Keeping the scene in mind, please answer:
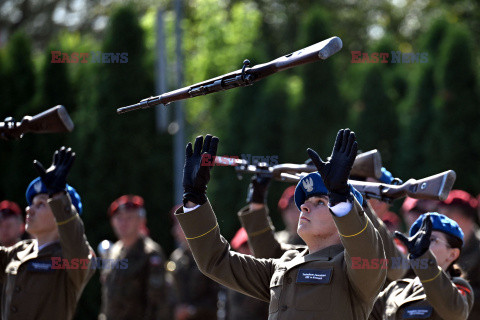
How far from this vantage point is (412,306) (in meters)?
5.18

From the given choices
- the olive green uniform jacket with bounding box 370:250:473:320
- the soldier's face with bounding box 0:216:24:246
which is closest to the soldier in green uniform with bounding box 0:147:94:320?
the olive green uniform jacket with bounding box 370:250:473:320

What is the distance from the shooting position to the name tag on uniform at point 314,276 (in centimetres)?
426

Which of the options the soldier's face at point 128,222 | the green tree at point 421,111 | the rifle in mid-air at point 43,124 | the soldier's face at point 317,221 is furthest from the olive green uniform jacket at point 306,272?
the green tree at point 421,111

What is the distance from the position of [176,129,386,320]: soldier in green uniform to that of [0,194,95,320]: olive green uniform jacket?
1430mm

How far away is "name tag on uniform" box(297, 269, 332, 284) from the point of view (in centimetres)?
426

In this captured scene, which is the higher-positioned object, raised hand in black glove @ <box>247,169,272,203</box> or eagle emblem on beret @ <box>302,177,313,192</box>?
eagle emblem on beret @ <box>302,177,313,192</box>

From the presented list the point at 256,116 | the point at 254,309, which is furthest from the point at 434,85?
the point at 254,309

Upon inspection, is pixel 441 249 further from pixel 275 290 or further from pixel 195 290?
pixel 195 290

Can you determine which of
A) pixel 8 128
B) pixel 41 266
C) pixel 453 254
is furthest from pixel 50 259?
pixel 453 254

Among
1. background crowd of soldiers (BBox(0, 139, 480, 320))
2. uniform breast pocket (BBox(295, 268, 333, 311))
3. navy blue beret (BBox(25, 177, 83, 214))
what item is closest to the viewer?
uniform breast pocket (BBox(295, 268, 333, 311))

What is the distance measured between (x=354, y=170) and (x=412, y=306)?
1.09m

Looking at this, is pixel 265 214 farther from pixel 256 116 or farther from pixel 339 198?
pixel 256 116

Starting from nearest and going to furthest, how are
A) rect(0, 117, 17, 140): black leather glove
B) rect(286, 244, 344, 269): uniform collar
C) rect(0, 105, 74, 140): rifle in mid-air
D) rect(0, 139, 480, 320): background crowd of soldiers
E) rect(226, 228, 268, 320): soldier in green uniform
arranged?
1. rect(286, 244, 344, 269): uniform collar
2. rect(0, 105, 74, 140): rifle in mid-air
3. rect(0, 117, 17, 140): black leather glove
4. rect(0, 139, 480, 320): background crowd of soldiers
5. rect(226, 228, 268, 320): soldier in green uniform

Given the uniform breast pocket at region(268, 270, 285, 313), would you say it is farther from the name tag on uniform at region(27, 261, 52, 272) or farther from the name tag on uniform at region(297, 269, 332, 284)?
the name tag on uniform at region(27, 261, 52, 272)
